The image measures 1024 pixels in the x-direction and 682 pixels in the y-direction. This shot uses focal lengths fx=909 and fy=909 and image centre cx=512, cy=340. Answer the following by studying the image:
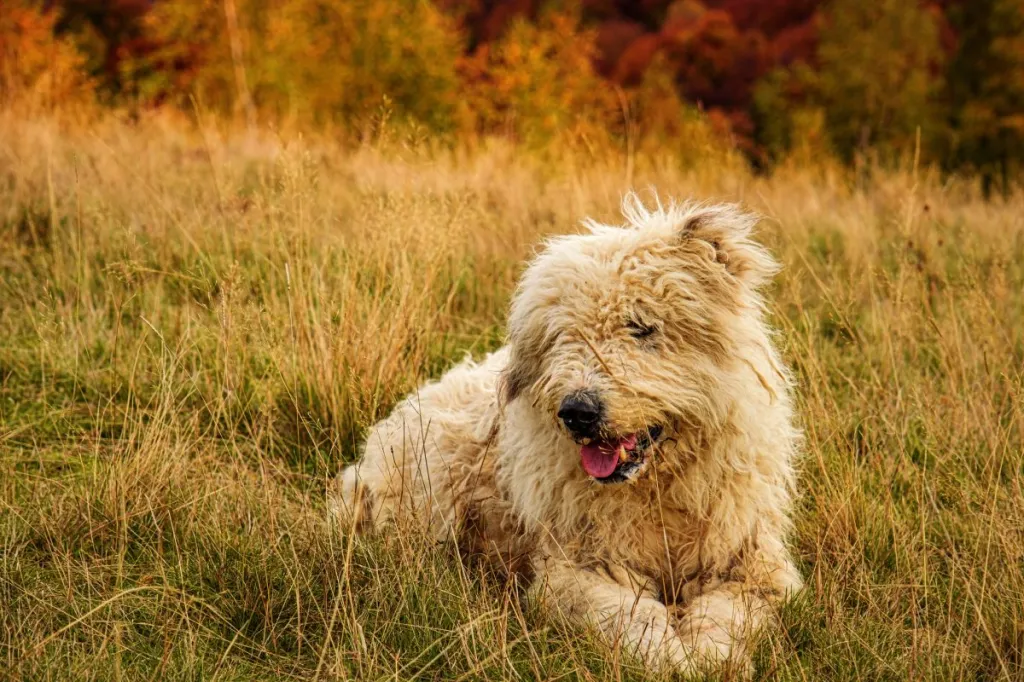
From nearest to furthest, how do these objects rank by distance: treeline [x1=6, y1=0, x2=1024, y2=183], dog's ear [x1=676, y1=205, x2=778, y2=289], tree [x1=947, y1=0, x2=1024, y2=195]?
dog's ear [x1=676, y1=205, x2=778, y2=289], treeline [x1=6, y1=0, x2=1024, y2=183], tree [x1=947, y1=0, x2=1024, y2=195]

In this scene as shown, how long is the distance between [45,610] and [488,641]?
160cm

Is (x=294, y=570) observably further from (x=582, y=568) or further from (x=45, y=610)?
(x=582, y=568)

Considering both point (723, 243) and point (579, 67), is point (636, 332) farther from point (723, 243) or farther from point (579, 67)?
point (579, 67)

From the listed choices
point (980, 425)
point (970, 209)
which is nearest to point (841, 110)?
point (970, 209)

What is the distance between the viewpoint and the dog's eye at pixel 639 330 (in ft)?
11.9

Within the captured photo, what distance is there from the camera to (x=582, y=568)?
368 cm

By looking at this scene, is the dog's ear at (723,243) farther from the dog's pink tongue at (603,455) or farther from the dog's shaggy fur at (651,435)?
the dog's pink tongue at (603,455)

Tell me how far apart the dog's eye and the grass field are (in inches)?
44.7

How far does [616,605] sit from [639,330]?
1.07 m

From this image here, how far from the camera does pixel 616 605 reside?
3455 mm

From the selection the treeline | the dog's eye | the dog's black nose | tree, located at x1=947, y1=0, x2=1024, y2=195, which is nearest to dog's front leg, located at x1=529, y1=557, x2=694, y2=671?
the dog's black nose

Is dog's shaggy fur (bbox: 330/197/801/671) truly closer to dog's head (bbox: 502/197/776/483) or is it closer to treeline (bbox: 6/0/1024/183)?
dog's head (bbox: 502/197/776/483)

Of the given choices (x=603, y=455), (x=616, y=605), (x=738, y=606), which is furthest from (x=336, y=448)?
Answer: (x=738, y=606)

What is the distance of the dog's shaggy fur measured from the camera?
11.4 ft
